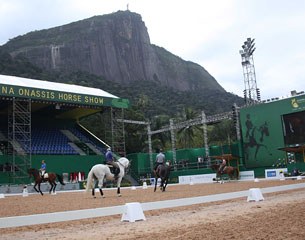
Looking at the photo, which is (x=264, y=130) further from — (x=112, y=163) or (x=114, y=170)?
(x=112, y=163)

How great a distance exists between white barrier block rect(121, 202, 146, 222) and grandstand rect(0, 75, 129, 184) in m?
24.0

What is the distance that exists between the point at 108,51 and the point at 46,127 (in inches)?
3465

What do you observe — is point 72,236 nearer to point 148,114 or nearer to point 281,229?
point 281,229

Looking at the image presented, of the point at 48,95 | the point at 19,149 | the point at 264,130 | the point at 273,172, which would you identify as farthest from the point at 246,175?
the point at 19,149

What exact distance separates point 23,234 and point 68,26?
Answer: 129286 mm

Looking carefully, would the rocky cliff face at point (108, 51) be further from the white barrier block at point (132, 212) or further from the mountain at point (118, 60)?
the white barrier block at point (132, 212)

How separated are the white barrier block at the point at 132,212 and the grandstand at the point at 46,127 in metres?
24.0

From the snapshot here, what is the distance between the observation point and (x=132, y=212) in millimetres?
8375

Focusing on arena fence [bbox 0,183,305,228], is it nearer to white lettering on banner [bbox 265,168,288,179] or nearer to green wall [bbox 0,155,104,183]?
white lettering on banner [bbox 265,168,288,179]

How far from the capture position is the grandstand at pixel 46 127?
31.7m

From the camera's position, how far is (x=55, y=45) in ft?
382

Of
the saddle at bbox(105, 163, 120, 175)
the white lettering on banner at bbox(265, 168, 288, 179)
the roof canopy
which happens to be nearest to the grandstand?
the roof canopy

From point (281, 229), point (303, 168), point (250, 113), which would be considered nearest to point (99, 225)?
point (281, 229)

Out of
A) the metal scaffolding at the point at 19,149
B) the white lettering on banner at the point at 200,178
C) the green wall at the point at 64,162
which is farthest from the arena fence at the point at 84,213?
the green wall at the point at 64,162
